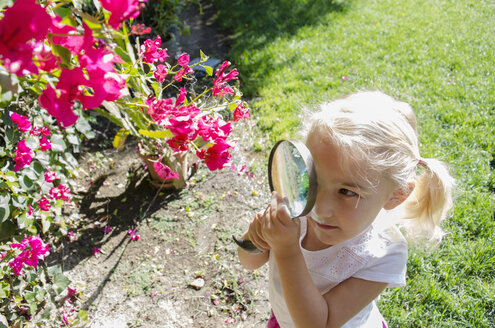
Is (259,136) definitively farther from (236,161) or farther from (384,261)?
(384,261)

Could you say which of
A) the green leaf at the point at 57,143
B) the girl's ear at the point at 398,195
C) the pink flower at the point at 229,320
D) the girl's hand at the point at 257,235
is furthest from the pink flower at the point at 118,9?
the green leaf at the point at 57,143

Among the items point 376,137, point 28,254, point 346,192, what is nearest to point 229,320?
point 28,254

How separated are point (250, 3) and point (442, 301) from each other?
5.26 m

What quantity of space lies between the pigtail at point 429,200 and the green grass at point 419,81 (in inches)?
24.9

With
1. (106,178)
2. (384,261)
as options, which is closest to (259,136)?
(106,178)

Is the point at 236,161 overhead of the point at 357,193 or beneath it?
beneath

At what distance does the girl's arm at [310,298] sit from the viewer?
1.17m

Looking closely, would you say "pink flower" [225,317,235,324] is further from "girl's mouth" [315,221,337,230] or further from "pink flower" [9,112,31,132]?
"pink flower" [9,112,31,132]

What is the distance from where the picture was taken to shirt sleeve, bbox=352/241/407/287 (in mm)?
1308

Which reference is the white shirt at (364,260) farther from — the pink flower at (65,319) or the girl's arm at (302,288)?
the pink flower at (65,319)

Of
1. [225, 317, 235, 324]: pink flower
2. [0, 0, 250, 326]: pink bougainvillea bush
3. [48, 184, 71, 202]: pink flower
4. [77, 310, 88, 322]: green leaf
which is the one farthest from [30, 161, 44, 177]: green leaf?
[225, 317, 235, 324]: pink flower

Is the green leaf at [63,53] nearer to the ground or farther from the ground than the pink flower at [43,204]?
farther from the ground

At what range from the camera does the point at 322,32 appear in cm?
502

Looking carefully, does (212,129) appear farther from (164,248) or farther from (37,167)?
(164,248)
